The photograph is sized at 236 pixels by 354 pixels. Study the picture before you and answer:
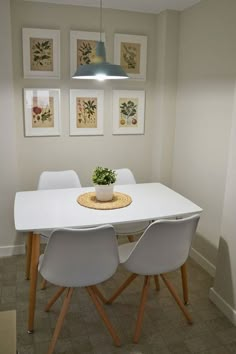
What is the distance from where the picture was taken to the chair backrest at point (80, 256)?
1876mm

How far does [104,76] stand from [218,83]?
113 cm

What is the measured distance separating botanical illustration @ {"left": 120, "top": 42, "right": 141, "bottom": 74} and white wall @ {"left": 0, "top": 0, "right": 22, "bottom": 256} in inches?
45.1

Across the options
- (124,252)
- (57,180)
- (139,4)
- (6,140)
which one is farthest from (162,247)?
(139,4)

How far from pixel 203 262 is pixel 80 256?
1.69m

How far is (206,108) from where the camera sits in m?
3.04

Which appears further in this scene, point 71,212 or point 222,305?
point 222,305

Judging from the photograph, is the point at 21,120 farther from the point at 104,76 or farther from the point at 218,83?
the point at 218,83

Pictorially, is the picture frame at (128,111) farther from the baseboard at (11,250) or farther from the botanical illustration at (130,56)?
the baseboard at (11,250)

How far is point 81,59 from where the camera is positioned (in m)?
3.38

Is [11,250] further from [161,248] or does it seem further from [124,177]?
[161,248]

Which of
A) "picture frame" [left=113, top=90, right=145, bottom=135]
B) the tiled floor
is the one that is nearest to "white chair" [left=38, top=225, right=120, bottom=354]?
the tiled floor

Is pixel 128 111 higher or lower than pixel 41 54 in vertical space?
lower

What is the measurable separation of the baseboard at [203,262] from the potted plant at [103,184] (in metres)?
1.24

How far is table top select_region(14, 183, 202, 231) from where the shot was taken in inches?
84.7
